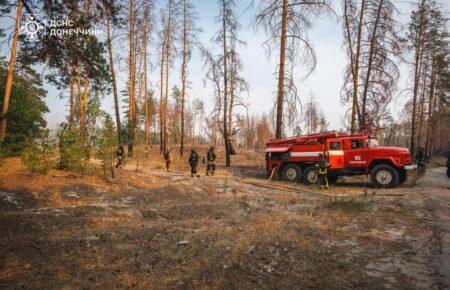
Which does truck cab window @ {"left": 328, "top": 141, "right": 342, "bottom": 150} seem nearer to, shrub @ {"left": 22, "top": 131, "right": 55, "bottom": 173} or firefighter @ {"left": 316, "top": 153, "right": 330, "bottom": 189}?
firefighter @ {"left": 316, "top": 153, "right": 330, "bottom": 189}

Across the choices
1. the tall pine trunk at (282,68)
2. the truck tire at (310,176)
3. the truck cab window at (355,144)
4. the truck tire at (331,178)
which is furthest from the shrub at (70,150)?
the truck cab window at (355,144)

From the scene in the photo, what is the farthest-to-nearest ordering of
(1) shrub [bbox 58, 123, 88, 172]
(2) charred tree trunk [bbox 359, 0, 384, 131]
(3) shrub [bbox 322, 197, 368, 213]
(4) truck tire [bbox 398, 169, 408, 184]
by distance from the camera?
(2) charred tree trunk [bbox 359, 0, 384, 131] < (4) truck tire [bbox 398, 169, 408, 184] < (1) shrub [bbox 58, 123, 88, 172] < (3) shrub [bbox 322, 197, 368, 213]

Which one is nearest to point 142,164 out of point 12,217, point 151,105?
point 12,217

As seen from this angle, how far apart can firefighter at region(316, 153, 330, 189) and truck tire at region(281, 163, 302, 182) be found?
1545 millimetres

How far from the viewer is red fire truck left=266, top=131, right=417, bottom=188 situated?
12727 mm

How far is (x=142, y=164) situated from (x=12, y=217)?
46.4 ft

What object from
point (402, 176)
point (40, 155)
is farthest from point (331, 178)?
point (40, 155)

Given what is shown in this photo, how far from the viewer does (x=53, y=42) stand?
17.2 ft

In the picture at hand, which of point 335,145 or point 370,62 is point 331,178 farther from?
point 370,62

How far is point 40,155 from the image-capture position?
902 centimetres

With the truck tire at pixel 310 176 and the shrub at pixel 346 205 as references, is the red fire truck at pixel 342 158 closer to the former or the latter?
the truck tire at pixel 310 176

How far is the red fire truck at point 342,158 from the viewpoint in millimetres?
12727

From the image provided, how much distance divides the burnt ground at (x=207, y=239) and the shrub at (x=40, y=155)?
1.16 feet

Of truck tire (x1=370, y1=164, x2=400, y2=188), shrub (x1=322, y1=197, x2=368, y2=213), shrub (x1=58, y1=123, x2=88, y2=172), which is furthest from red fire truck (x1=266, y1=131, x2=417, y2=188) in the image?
shrub (x1=58, y1=123, x2=88, y2=172)
